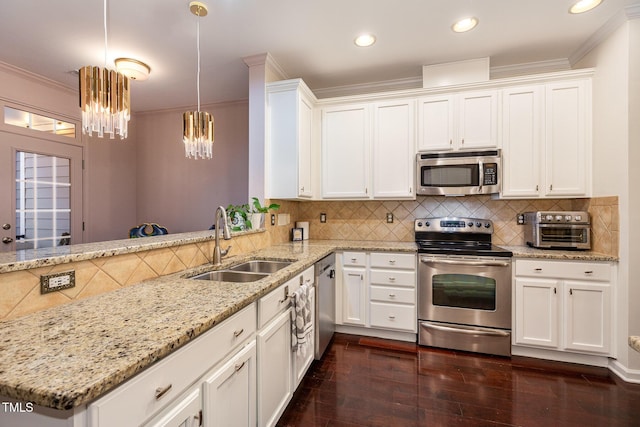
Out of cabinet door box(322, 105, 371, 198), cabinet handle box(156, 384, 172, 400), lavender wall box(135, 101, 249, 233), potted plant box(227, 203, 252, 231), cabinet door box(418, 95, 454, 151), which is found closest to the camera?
cabinet handle box(156, 384, 172, 400)

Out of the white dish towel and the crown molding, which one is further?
the crown molding

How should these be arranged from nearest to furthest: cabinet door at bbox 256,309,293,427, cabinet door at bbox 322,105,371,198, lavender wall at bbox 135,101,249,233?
cabinet door at bbox 256,309,293,427 → cabinet door at bbox 322,105,371,198 → lavender wall at bbox 135,101,249,233

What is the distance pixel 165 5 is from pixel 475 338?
3.60 metres

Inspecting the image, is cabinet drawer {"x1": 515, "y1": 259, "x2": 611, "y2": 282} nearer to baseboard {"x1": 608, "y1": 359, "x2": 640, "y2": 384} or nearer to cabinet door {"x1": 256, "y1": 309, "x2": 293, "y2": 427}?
baseboard {"x1": 608, "y1": 359, "x2": 640, "y2": 384}

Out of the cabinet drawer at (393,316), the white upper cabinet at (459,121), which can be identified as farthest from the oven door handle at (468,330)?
the white upper cabinet at (459,121)

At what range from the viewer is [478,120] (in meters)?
2.80

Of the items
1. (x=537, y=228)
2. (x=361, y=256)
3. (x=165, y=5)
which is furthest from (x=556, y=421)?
(x=165, y=5)

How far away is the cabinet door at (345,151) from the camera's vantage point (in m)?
3.15

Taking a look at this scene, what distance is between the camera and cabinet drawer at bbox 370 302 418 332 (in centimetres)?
274

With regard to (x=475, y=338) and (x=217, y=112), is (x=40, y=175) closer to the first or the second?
(x=217, y=112)

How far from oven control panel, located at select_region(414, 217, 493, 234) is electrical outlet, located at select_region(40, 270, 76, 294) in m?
2.87

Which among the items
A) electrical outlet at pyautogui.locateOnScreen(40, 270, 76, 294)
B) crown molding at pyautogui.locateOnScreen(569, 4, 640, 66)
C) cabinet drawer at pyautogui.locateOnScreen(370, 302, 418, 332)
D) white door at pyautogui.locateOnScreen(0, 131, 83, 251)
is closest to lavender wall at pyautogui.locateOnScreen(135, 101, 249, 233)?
white door at pyautogui.locateOnScreen(0, 131, 83, 251)

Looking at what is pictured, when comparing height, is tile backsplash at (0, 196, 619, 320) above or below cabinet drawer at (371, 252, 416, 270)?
above

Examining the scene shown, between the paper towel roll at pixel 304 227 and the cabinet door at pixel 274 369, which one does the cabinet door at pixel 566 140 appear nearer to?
the paper towel roll at pixel 304 227
